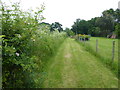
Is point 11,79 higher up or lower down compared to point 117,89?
higher up

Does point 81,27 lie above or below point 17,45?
above

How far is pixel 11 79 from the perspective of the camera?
6.01ft

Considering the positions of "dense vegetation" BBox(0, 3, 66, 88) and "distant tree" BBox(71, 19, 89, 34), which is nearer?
"dense vegetation" BBox(0, 3, 66, 88)

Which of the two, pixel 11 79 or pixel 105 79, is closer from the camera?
pixel 11 79

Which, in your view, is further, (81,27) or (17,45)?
(81,27)

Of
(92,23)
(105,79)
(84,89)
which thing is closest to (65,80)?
(84,89)

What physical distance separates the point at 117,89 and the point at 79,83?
3.01 feet

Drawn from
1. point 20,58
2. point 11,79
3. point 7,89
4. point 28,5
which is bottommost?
point 7,89

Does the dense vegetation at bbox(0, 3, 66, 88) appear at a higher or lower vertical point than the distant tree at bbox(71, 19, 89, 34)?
lower

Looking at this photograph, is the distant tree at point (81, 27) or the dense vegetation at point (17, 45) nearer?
the dense vegetation at point (17, 45)

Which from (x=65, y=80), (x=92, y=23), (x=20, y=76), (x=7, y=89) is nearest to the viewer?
(x=7, y=89)

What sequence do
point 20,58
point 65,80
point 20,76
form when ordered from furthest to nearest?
1. point 65,80
2. point 20,76
3. point 20,58

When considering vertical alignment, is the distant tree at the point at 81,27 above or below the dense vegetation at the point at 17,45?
above

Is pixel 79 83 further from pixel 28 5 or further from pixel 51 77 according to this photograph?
pixel 28 5
